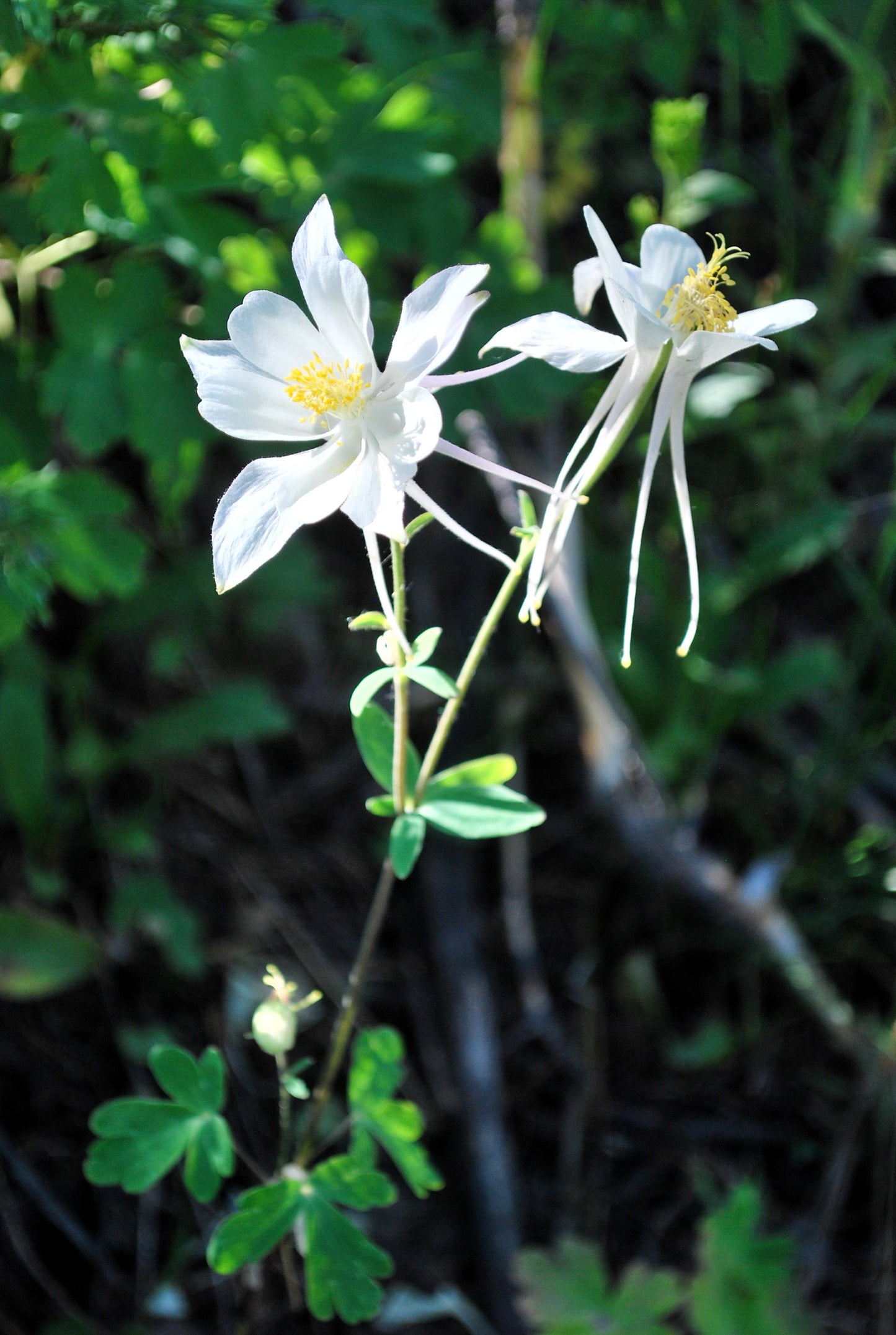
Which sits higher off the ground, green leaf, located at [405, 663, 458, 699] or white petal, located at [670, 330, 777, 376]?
white petal, located at [670, 330, 777, 376]

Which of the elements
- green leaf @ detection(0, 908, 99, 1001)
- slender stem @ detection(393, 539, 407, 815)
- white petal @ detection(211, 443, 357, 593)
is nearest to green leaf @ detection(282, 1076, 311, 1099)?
slender stem @ detection(393, 539, 407, 815)

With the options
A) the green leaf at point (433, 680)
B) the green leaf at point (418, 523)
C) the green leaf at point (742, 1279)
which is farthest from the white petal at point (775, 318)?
the green leaf at point (742, 1279)

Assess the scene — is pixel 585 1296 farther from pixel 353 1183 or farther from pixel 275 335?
pixel 275 335

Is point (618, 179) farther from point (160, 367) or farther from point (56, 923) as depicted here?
point (56, 923)

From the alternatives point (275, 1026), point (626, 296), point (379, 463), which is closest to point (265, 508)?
point (379, 463)

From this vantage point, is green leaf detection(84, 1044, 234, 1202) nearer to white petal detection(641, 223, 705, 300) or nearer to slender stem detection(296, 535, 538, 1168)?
slender stem detection(296, 535, 538, 1168)

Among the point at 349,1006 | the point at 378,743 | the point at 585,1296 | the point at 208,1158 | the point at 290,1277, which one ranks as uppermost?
→ the point at 378,743
